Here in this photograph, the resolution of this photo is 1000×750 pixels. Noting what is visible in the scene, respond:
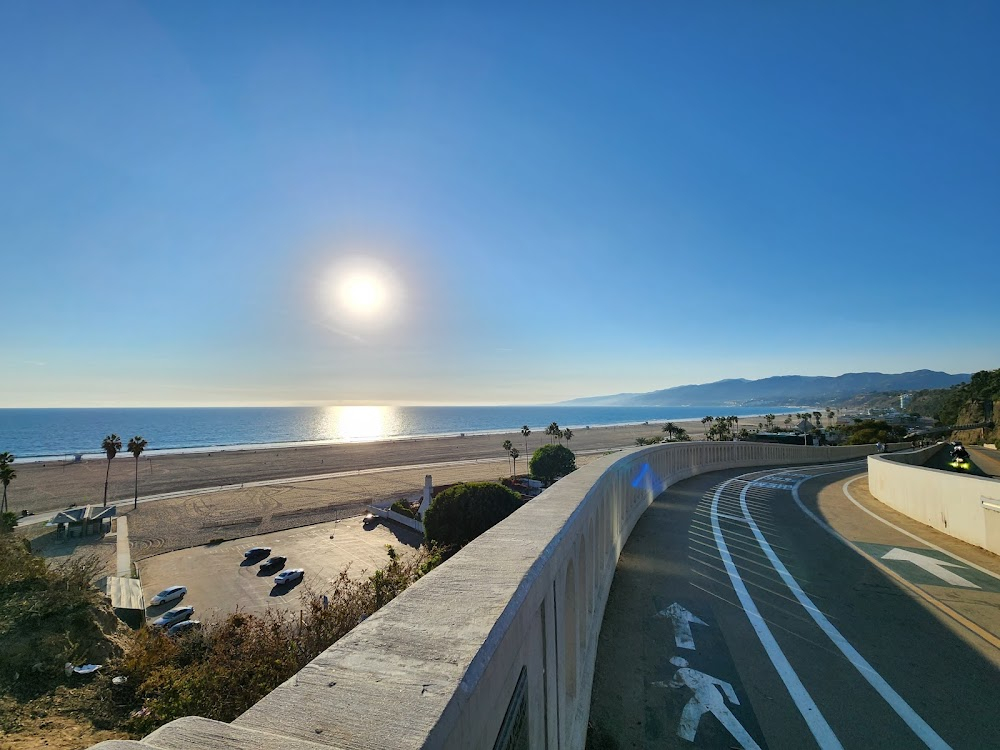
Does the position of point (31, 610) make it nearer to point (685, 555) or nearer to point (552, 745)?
point (552, 745)

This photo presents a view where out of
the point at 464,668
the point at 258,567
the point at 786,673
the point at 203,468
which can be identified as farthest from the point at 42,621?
the point at 203,468

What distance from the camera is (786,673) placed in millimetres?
4996

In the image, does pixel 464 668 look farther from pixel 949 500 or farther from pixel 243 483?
pixel 243 483

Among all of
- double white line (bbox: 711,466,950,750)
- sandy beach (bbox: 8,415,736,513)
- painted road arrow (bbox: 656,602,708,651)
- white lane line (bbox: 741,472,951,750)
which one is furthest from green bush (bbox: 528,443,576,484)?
painted road arrow (bbox: 656,602,708,651)

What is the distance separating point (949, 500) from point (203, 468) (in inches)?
3311

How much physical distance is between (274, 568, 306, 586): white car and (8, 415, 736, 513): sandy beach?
125 ft

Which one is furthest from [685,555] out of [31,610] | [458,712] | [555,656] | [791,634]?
[31,610]

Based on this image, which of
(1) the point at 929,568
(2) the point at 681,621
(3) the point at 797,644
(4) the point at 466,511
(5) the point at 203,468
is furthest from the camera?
(5) the point at 203,468

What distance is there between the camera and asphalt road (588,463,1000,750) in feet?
13.8

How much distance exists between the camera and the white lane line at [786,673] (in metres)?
4.07

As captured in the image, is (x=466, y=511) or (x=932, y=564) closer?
(x=932, y=564)

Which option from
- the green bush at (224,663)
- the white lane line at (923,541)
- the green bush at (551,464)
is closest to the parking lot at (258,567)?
the green bush at (224,663)

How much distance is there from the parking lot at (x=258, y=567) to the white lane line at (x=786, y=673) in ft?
66.9

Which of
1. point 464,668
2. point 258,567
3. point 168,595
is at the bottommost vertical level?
point 258,567
